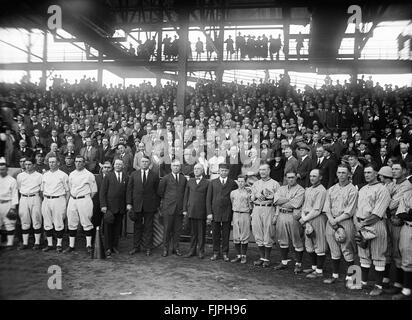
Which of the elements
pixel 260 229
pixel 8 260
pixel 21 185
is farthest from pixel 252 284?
pixel 21 185

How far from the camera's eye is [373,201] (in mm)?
5582

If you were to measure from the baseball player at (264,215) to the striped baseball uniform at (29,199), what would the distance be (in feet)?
14.8

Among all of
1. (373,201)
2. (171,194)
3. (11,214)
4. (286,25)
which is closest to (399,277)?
(373,201)

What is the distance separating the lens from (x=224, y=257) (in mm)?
7195

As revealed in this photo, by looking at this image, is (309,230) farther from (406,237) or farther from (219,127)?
(219,127)

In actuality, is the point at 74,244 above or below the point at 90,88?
below

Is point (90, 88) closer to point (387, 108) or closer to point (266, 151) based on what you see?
point (266, 151)

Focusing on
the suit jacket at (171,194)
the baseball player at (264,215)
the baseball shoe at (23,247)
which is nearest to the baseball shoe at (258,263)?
the baseball player at (264,215)

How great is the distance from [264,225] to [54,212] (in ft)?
14.2

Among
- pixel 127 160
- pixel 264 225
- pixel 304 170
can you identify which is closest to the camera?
pixel 264 225

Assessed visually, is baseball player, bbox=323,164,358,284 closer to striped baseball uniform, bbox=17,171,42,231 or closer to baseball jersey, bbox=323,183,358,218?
baseball jersey, bbox=323,183,358,218

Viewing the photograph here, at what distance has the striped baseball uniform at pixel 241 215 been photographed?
7086mm

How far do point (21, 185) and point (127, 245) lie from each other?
2.63 metres

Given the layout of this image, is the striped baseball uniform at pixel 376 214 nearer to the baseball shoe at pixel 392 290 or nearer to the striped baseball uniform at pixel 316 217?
the baseball shoe at pixel 392 290
